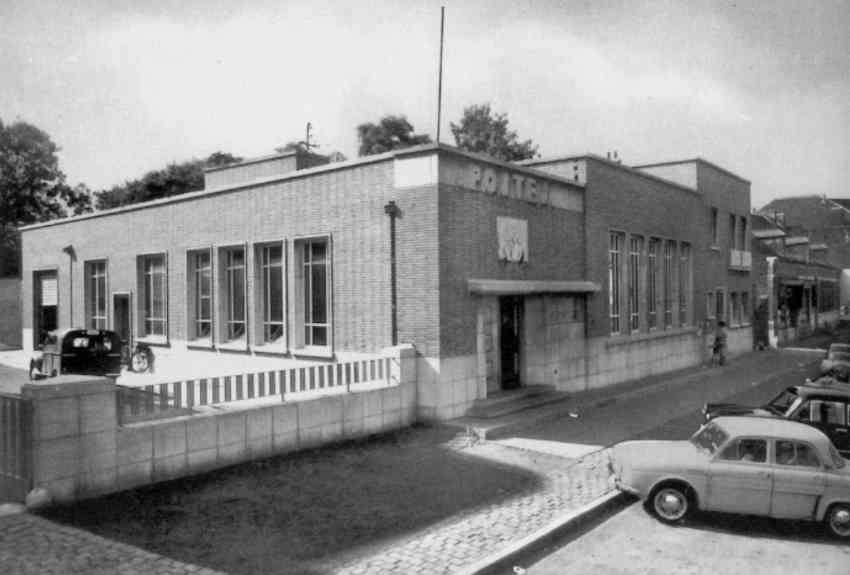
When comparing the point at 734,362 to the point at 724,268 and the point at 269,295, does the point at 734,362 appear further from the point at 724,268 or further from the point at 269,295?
the point at 269,295

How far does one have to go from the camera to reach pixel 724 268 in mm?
27859

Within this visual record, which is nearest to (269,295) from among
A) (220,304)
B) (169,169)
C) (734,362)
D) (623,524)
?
(220,304)

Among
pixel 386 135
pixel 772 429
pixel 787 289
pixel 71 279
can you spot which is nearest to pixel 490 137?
pixel 386 135

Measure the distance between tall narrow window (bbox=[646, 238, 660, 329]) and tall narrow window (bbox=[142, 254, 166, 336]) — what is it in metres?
15.2

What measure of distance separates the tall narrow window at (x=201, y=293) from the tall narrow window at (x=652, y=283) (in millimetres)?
13614

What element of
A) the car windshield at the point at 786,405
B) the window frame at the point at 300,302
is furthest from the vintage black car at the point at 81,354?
the car windshield at the point at 786,405

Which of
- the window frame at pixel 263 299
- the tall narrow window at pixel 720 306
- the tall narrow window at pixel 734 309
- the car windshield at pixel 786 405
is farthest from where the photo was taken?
the tall narrow window at pixel 734 309

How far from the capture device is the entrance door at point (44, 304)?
25.5 metres

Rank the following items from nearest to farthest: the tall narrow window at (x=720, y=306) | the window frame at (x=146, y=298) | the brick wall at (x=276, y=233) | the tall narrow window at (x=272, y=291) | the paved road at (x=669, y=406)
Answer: the paved road at (x=669, y=406)
the brick wall at (x=276, y=233)
the tall narrow window at (x=272, y=291)
the window frame at (x=146, y=298)
the tall narrow window at (x=720, y=306)

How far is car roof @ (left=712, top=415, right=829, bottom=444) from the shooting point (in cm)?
805

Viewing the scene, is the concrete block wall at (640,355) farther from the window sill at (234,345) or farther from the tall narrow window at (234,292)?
the tall narrow window at (234,292)

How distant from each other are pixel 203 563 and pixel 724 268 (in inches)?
1031

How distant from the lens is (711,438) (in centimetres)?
851

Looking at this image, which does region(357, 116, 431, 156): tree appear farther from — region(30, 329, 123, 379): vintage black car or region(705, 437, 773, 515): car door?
region(705, 437, 773, 515): car door
